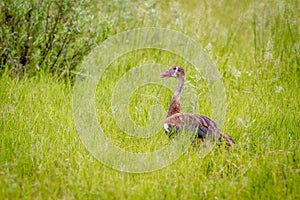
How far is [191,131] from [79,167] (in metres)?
1.18

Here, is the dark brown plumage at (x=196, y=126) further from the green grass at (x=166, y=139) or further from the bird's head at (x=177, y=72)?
the bird's head at (x=177, y=72)

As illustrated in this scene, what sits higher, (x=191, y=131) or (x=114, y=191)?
(x=191, y=131)

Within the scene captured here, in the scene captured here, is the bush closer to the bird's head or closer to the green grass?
the green grass

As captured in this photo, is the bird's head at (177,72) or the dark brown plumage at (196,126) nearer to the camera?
the dark brown plumage at (196,126)

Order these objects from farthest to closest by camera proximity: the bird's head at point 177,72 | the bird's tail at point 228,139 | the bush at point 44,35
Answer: the bush at point 44,35
the bird's head at point 177,72
the bird's tail at point 228,139

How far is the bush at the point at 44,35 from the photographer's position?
6.79 metres

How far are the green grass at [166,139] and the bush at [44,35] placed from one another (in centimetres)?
33

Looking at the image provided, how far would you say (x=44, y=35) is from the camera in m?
6.96

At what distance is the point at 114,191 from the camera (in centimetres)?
414

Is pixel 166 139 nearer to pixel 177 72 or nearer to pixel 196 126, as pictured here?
pixel 196 126

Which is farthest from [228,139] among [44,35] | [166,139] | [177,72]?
[44,35]

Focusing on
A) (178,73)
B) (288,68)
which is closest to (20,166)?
(178,73)

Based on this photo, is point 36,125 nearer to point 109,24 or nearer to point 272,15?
point 109,24

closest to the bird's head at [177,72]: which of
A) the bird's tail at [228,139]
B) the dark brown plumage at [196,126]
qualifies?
the dark brown plumage at [196,126]
